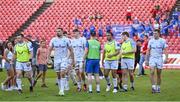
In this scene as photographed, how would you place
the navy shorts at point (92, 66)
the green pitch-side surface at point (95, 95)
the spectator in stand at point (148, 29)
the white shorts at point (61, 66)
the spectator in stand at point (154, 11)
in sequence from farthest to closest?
1. the spectator in stand at point (154, 11)
2. the spectator in stand at point (148, 29)
3. the navy shorts at point (92, 66)
4. the white shorts at point (61, 66)
5. the green pitch-side surface at point (95, 95)

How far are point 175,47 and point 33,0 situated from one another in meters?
14.5

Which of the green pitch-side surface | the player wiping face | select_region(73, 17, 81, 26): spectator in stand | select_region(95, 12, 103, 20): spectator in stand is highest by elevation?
select_region(95, 12, 103, 20): spectator in stand

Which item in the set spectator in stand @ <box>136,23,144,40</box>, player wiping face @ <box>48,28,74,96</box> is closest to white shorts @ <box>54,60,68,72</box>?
player wiping face @ <box>48,28,74,96</box>

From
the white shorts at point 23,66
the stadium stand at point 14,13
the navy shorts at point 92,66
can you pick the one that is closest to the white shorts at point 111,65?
the navy shorts at point 92,66

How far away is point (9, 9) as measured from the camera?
43562 millimetres

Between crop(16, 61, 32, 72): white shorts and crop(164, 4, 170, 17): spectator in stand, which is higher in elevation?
crop(164, 4, 170, 17): spectator in stand

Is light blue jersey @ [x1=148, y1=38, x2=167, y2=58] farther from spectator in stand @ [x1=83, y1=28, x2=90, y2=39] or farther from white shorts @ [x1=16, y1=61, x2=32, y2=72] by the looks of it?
spectator in stand @ [x1=83, y1=28, x2=90, y2=39]

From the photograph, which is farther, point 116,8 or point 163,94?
point 116,8

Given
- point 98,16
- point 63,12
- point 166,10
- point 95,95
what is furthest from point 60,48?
point 63,12

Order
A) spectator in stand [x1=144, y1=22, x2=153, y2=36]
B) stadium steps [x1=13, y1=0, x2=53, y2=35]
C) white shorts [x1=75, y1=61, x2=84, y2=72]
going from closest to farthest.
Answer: white shorts [x1=75, y1=61, x2=84, y2=72] → spectator in stand [x1=144, y1=22, x2=153, y2=36] → stadium steps [x1=13, y1=0, x2=53, y2=35]

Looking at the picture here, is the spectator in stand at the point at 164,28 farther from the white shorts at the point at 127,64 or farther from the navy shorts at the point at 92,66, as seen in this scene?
the navy shorts at the point at 92,66

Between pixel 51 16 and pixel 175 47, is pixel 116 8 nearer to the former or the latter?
pixel 51 16

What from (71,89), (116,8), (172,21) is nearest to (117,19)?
(116,8)

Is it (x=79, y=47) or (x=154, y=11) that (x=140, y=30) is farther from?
(x=79, y=47)
